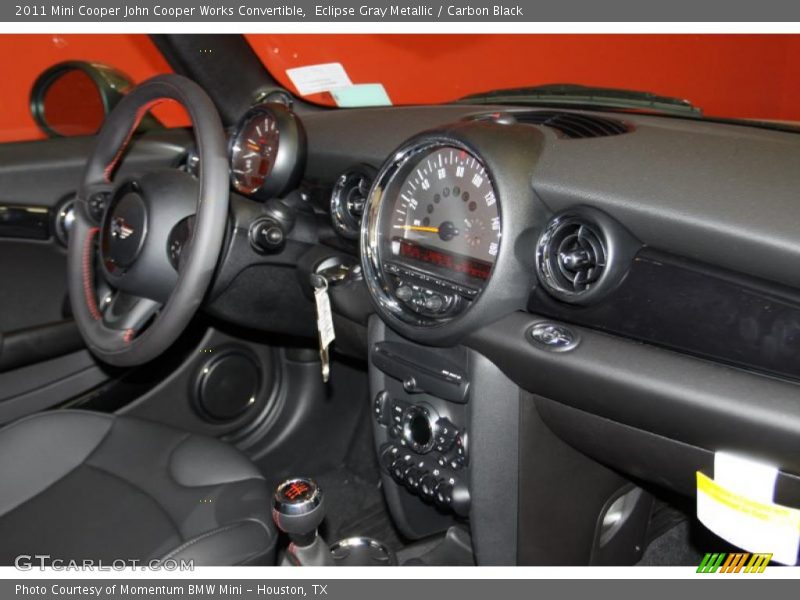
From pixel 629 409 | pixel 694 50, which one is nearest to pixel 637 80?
pixel 694 50

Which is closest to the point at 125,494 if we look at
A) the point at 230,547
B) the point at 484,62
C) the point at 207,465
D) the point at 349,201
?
the point at 207,465

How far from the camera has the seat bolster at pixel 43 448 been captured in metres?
1.58

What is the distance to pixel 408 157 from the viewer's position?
146 cm

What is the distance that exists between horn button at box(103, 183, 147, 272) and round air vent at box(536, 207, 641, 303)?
2.81ft

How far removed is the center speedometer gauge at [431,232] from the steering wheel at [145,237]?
32cm

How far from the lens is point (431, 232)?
146 cm

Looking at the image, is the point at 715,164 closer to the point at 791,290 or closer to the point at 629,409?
the point at 791,290

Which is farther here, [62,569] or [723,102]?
[723,102]

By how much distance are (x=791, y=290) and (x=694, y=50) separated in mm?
1732

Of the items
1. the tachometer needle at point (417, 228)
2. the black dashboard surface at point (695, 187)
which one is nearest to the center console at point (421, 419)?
the tachometer needle at point (417, 228)

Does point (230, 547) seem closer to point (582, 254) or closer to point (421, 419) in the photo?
point (421, 419)

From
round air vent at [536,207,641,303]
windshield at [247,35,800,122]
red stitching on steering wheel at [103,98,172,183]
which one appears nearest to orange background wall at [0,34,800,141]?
windshield at [247,35,800,122]

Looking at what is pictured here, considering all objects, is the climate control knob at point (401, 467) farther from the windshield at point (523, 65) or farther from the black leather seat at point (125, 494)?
the windshield at point (523, 65)
